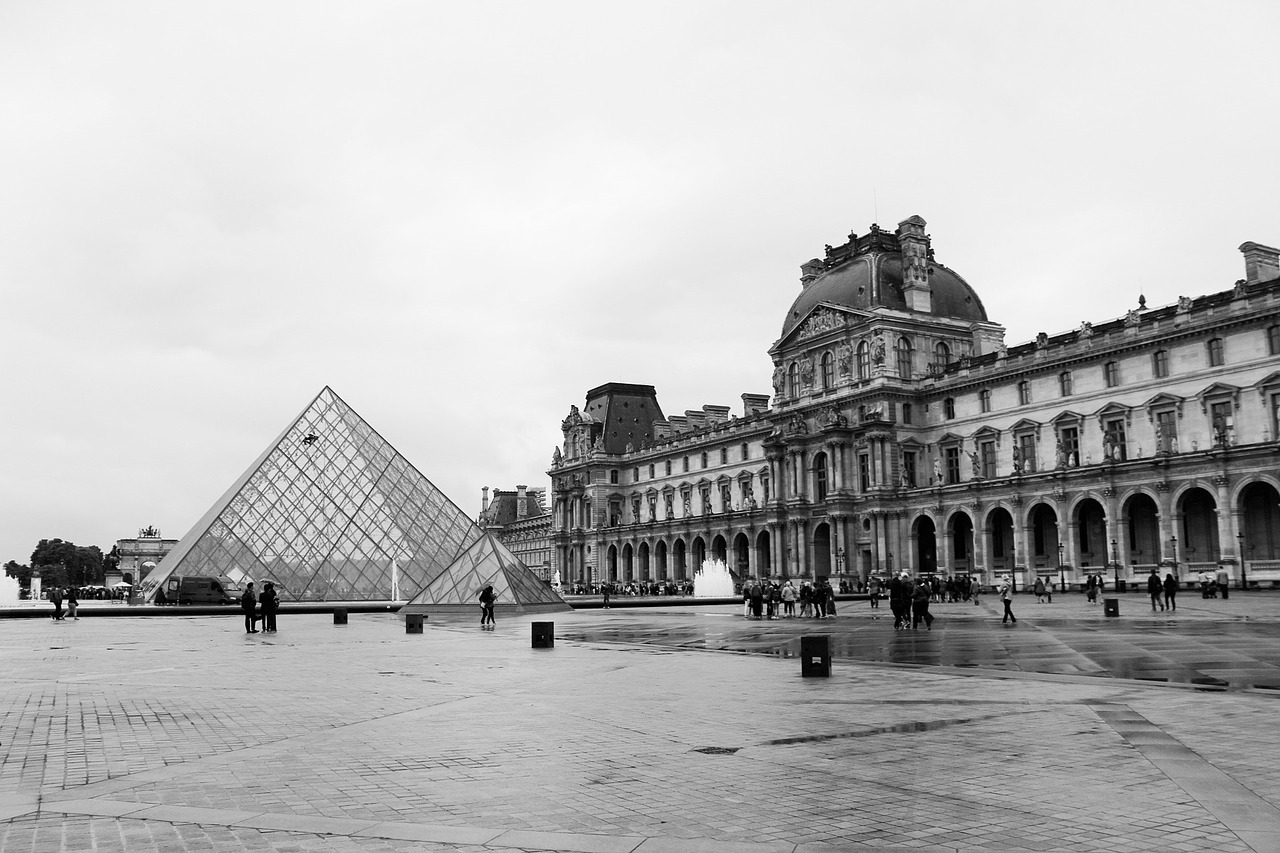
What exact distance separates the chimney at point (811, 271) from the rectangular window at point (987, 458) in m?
20.2

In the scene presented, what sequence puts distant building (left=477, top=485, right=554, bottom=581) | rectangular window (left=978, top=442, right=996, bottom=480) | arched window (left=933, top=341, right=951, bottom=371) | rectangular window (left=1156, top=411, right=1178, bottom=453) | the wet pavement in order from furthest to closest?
distant building (left=477, top=485, right=554, bottom=581), arched window (left=933, top=341, right=951, bottom=371), rectangular window (left=978, top=442, right=996, bottom=480), rectangular window (left=1156, top=411, right=1178, bottom=453), the wet pavement

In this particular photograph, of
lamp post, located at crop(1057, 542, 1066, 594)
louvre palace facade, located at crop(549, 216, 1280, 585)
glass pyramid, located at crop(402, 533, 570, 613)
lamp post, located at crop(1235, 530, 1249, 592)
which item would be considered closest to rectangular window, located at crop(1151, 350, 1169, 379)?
louvre palace facade, located at crop(549, 216, 1280, 585)

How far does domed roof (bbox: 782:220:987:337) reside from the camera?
2766 inches

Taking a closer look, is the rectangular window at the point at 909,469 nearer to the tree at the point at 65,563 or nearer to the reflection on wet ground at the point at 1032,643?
the reflection on wet ground at the point at 1032,643

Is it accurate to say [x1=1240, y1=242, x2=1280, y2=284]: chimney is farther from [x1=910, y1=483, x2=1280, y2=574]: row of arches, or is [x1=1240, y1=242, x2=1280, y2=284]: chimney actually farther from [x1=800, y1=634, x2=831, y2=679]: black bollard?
[x1=800, y1=634, x2=831, y2=679]: black bollard

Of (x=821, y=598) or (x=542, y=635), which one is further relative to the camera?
(x=821, y=598)

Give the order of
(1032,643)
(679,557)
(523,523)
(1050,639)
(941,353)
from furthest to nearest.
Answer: (523,523)
(679,557)
(941,353)
(1050,639)
(1032,643)

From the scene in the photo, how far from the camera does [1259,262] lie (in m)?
53.0

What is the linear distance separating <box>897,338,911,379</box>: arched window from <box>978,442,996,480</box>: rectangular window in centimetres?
710

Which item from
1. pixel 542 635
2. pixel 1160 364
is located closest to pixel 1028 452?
pixel 1160 364

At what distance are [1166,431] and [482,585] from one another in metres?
34.7

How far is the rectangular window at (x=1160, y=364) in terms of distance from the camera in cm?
5356

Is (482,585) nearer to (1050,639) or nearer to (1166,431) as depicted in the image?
(1050,639)

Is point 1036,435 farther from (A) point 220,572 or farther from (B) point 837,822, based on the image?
(B) point 837,822
